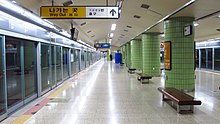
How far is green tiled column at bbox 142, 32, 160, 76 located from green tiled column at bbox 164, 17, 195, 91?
5391 mm

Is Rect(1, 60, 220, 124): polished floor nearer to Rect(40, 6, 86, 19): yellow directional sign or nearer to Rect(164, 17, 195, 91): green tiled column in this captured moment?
Rect(164, 17, 195, 91): green tiled column

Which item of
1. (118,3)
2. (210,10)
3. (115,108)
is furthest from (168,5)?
(115,108)

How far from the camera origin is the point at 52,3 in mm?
6375

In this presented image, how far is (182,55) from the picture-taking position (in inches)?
293

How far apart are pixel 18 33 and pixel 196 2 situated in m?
4.56

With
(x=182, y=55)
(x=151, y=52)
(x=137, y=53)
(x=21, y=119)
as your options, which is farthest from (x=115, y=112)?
(x=137, y=53)

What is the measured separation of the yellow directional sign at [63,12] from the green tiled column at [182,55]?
3.65 m

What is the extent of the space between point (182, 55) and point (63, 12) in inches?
172

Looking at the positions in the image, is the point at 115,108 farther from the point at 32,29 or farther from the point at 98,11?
the point at 32,29

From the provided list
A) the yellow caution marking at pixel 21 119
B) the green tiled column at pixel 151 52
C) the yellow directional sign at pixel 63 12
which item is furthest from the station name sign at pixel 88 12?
the green tiled column at pixel 151 52

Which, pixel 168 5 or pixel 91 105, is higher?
pixel 168 5

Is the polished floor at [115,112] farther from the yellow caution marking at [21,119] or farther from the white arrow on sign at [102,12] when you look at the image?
the white arrow on sign at [102,12]

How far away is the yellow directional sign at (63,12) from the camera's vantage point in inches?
216

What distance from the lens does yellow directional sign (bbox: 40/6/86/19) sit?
5488 mm
